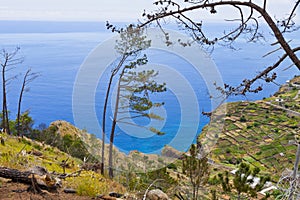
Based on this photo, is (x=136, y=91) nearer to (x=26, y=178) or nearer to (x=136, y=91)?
(x=136, y=91)

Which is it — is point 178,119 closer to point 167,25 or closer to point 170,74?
point 170,74

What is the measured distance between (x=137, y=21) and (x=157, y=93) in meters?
3.20

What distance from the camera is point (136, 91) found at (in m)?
5.28

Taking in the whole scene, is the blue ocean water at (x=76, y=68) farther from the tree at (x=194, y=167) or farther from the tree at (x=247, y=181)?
the tree at (x=247, y=181)

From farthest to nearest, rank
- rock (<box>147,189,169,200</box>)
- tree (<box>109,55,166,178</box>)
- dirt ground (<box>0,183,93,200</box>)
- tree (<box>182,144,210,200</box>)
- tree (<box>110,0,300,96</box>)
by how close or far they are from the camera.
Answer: tree (<box>109,55,166,178</box>) → tree (<box>182,144,210,200</box>) → rock (<box>147,189,169,200</box>) → dirt ground (<box>0,183,93,200</box>) → tree (<box>110,0,300,96</box>)

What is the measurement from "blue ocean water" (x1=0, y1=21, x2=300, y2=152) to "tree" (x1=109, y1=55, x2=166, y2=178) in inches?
8.5

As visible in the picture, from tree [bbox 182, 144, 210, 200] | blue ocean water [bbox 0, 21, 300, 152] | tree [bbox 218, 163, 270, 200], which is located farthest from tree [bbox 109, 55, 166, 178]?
tree [bbox 218, 163, 270, 200]

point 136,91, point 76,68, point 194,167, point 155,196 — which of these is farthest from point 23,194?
point 76,68

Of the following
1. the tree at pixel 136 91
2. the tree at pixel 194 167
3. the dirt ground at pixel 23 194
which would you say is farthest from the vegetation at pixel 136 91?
the dirt ground at pixel 23 194

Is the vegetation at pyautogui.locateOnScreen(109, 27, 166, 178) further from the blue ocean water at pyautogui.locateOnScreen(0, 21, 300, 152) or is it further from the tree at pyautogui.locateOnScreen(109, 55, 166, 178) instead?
the blue ocean water at pyautogui.locateOnScreen(0, 21, 300, 152)

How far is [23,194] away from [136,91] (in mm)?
3030

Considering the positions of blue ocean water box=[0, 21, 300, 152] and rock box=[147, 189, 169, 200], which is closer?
blue ocean water box=[0, 21, 300, 152]

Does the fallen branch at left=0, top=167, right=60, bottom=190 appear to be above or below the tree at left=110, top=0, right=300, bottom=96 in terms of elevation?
below

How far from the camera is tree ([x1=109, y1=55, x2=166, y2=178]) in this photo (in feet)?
15.6
